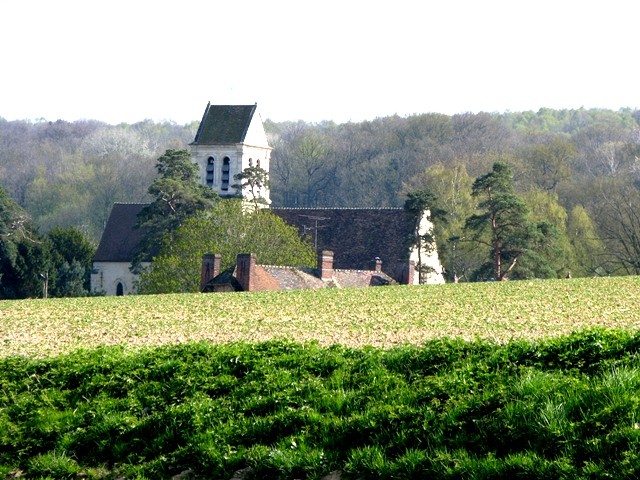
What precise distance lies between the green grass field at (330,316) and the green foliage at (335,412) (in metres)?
6.11

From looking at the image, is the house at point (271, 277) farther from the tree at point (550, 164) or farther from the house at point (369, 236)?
the tree at point (550, 164)

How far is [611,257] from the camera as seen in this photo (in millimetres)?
83625

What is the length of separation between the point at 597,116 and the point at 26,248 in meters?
109

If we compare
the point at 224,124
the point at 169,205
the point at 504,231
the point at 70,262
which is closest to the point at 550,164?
the point at 224,124

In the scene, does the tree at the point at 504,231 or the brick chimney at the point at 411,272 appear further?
the brick chimney at the point at 411,272

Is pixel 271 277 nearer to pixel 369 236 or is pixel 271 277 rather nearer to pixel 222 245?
pixel 222 245

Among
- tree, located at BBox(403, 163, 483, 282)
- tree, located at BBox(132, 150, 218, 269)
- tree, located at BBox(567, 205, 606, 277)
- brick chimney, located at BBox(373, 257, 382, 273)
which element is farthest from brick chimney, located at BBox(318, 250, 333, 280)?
tree, located at BBox(567, 205, 606, 277)

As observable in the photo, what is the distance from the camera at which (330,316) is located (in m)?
32.7

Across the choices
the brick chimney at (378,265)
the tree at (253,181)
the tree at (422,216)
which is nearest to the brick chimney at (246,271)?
the brick chimney at (378,265)

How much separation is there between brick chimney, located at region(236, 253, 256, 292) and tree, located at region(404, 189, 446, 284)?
17721mm

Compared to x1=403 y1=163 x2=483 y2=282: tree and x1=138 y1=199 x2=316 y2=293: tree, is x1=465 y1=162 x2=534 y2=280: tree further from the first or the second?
x1=138 y1=199 x2=316 y2=293: tree

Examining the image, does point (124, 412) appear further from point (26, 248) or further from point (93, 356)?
point (26, 248)

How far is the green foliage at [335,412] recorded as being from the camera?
1088 cm

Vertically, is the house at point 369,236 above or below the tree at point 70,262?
above
